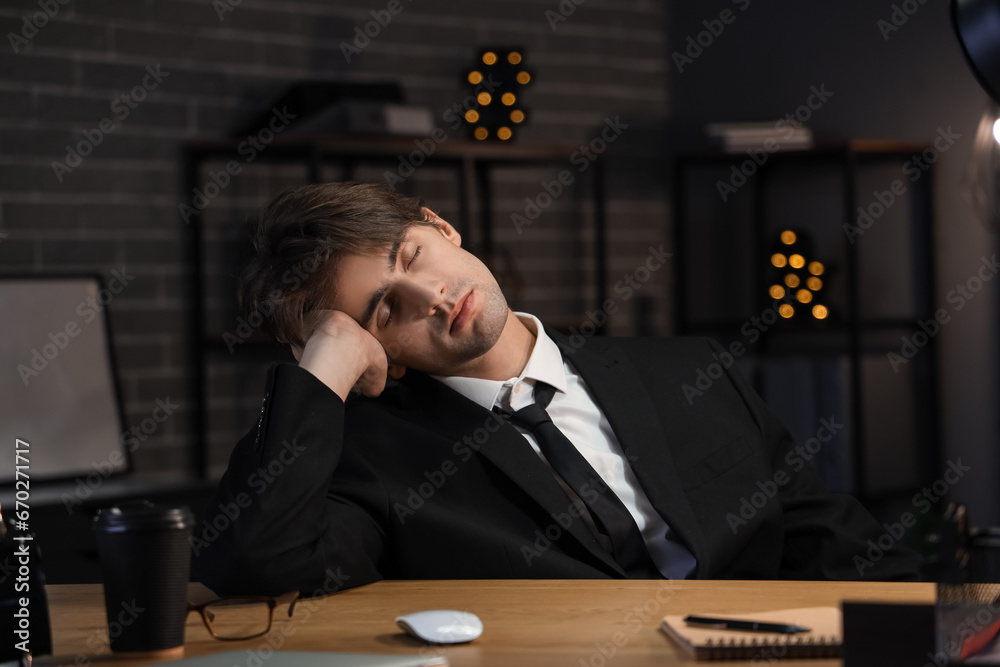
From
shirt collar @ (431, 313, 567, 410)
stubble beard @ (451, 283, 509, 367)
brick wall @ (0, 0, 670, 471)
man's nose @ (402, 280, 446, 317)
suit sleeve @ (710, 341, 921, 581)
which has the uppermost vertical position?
brick wall @ (0, 0, 670, 471)

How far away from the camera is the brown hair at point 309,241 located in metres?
1.62

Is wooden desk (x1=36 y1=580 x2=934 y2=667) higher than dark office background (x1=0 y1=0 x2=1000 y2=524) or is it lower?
lower

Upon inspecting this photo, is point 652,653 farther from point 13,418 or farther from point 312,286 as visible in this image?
point 13,418

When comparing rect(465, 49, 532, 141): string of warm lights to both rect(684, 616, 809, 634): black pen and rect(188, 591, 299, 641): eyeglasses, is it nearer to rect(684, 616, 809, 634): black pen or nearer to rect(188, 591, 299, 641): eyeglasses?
rect(188, 591, 299, 641): eyeglasses

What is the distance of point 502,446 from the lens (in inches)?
63.2

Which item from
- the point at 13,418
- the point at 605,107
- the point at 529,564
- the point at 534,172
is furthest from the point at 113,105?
the point at 529,564

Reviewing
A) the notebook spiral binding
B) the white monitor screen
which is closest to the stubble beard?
the notebook spiral binding

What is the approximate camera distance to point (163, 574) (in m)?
1.08

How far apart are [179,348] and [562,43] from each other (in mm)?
1931

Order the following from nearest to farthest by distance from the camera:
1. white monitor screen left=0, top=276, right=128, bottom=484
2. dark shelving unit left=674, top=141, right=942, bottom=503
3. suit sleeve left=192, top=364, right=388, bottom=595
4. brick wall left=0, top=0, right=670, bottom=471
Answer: suit sleeve left=192, top=364, right=388, bottom=595 < white monitor screen left=0, top=276, right=128, bottom=484 < brick wall left=0, top=0, right=670, bottom=471 < dark shelving unit left=674, top=141, right=942, bottom=503

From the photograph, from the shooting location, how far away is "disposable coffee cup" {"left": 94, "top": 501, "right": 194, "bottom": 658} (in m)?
1.08

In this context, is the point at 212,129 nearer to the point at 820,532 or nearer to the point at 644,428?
the point at 644,428

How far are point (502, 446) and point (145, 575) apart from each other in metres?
0.63

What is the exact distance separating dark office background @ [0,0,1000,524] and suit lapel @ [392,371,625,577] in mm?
2198
